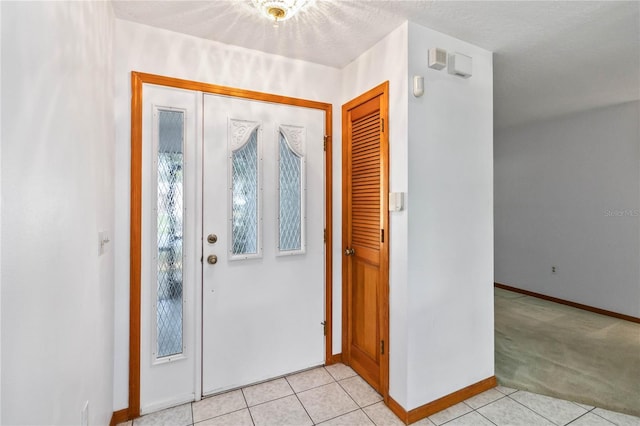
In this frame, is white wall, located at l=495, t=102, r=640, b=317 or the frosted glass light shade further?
white wall, located at l=495, t=102, r=640, b=317

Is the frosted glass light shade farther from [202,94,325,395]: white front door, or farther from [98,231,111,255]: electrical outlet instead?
[98,231,111,255]: electrical outlet

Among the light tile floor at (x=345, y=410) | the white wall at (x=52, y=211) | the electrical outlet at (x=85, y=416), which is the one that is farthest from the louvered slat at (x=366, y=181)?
the electrical outlet at (x=85, y=416)

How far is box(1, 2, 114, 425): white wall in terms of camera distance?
73cm

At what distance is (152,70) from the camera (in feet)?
6.53

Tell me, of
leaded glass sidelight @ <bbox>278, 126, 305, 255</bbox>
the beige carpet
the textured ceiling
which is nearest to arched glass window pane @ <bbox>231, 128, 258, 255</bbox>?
leaded glass sidelight @ <bbox>278, 126, 305, 255</bbox>

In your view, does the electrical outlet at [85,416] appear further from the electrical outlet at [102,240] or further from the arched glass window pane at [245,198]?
the arched glass window pane at [245,198]

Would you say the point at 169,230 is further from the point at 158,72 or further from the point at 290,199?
the point at 158,72

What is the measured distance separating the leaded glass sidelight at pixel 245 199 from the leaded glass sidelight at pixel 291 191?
0.59 ft

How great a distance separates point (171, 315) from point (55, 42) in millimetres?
1603

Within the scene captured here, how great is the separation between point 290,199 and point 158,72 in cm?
119

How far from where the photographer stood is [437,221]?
→ 6.72ft

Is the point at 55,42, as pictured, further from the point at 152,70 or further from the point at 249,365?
the point at 249,365

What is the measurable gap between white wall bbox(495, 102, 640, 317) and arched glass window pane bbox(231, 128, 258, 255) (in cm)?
412

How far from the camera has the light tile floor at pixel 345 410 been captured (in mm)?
1905
